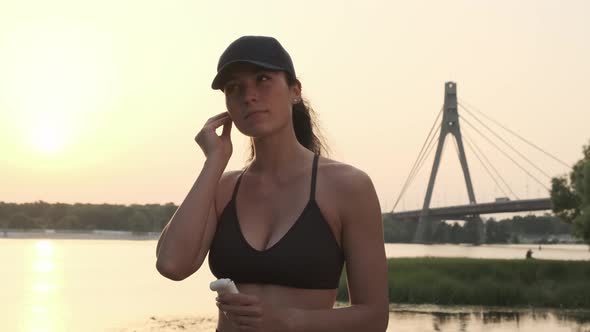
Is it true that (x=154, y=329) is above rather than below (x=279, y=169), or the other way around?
below

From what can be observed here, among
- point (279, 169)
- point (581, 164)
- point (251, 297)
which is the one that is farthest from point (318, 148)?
point (581, 164)

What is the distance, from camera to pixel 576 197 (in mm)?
50875

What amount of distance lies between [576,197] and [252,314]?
5091 cm

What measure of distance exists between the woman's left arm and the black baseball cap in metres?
0.37

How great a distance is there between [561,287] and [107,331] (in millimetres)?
15436

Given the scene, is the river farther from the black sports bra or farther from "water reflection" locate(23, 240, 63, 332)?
the black sports bra

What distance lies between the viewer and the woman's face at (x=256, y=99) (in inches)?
102

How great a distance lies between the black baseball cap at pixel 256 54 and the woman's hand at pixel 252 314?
0.63 m

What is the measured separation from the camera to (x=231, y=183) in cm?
283

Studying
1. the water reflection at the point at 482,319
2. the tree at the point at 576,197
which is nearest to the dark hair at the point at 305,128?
the water reflection at the point at 482,319

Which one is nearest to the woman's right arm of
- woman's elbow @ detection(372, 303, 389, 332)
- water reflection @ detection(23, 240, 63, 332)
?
woman's elbow @ detection(372, 303, 389, 332)

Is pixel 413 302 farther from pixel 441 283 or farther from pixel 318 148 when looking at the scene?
pixel 318 148

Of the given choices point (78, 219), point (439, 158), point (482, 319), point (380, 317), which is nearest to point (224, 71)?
point (380, 317)

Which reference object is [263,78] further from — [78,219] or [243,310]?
[78,219]
